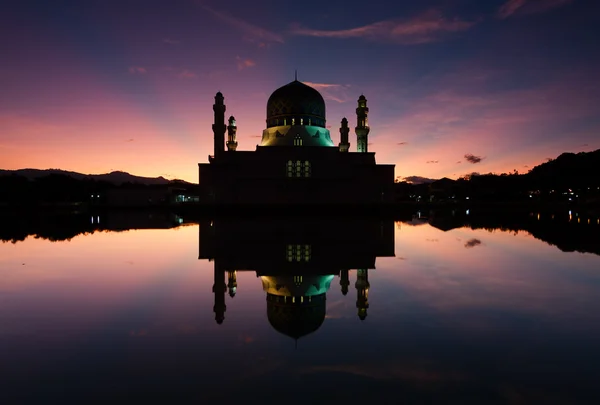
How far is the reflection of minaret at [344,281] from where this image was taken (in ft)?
26.2

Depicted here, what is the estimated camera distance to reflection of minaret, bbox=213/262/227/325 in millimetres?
6387

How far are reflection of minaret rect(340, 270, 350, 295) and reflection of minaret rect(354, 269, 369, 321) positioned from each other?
210 mm

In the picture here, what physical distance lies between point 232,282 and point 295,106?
41.1 metres

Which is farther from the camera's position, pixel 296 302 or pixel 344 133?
pixel 344 133

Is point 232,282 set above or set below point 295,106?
below

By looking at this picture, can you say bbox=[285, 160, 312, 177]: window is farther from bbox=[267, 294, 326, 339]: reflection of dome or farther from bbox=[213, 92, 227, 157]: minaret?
bbox=[267, 294, 326, 339]: reflection of dome

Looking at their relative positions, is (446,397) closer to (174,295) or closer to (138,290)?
(174,295)

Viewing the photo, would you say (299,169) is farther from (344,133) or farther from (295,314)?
(295,314)

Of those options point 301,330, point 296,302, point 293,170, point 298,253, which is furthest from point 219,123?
point 301,330

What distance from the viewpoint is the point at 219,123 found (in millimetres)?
47969

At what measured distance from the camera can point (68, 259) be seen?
12336 mm

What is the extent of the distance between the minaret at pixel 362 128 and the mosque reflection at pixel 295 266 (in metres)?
32.3

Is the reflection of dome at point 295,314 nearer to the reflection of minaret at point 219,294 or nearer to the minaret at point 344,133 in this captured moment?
the reflection of minaret at point 219,294

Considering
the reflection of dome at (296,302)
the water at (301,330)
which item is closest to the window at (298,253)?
the water at (301,330)
